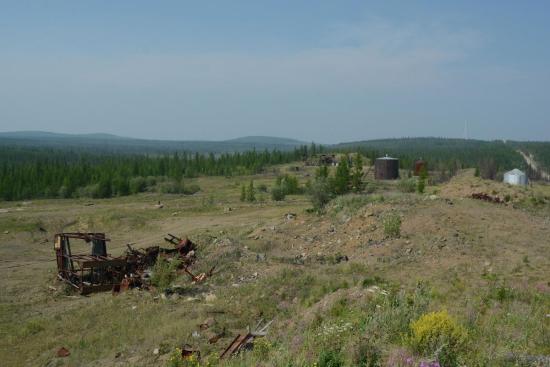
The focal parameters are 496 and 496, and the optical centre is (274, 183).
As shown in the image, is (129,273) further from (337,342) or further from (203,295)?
(337,342)

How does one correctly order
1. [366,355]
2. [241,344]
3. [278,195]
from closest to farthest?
[366,355], [241,344], [278,195]

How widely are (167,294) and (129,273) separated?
4.36 metres

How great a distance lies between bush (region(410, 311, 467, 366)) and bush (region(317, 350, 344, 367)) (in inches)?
35.5

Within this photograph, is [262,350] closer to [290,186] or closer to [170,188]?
[290,186]

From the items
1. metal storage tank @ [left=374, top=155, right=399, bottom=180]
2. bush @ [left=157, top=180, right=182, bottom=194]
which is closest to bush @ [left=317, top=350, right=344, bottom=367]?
bush @ [left=157, top=180, right=182, bottom=194]

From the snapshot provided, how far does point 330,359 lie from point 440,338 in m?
1.34

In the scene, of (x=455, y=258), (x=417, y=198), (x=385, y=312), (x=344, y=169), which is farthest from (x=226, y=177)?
(x=385, y=312)

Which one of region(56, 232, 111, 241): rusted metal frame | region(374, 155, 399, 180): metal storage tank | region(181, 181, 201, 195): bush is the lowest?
region(181, 181, 201, 195): bush

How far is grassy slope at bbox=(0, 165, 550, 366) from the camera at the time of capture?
23.7ft

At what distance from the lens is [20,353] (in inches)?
485

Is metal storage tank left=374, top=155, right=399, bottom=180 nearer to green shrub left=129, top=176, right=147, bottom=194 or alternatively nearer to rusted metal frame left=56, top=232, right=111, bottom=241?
green shrub left=129, top=176, right=147, bottom=194

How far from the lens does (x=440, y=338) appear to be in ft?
19.3

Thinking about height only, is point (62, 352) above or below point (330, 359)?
below

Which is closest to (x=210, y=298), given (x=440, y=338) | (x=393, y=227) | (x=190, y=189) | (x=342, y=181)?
(x=393, y=227)
